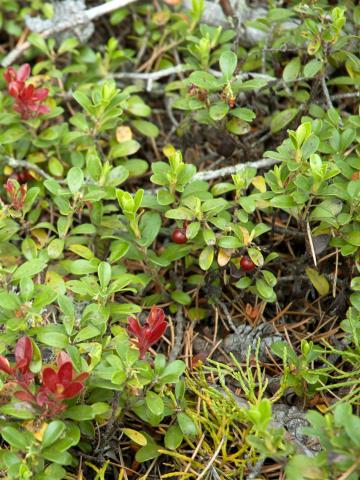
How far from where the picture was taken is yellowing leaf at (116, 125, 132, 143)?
369 cm

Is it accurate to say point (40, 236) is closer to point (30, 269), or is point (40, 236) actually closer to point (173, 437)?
point (30, 269)

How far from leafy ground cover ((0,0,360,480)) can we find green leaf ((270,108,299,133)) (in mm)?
13

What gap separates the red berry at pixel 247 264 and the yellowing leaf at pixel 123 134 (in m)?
1.19

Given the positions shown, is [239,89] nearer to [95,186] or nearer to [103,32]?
[95,186]

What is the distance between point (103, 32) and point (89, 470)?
2.97 m

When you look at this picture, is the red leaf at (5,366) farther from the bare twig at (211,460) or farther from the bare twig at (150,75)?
Result: the bare twig at (150,75)

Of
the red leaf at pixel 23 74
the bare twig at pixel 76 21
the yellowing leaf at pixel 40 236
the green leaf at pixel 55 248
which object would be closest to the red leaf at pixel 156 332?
the green leaf at pixel 55 248

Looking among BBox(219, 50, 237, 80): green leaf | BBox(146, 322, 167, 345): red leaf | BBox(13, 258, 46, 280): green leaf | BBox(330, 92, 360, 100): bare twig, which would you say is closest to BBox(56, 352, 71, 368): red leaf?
BBox(146, 322, 167, 345): red leaf

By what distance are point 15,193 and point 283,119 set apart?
150 centimetres

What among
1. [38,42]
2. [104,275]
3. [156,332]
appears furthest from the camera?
[38,42]

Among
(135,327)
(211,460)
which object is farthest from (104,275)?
(211,460)

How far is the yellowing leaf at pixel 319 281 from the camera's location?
309 centimetres

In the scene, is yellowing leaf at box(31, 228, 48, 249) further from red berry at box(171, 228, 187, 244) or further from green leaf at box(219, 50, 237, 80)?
green leaf at box(219, 50, 237, 80)

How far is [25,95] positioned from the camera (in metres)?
3.38
